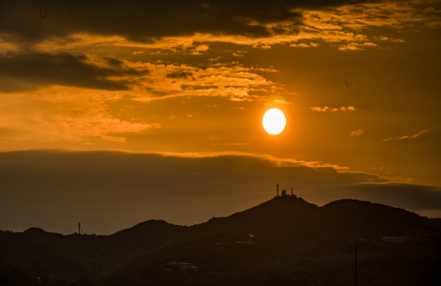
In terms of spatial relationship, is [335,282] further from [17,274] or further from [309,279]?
[17,274]

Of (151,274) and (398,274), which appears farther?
(151,274)

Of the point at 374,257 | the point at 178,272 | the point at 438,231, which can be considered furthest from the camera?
the point at 438,231

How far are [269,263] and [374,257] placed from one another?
3389cm

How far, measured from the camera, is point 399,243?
7534 inches

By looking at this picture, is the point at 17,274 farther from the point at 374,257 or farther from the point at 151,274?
the point at 374,257

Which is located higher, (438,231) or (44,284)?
(438,231)

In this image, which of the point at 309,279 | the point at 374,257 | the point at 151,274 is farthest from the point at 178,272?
the point at 374,257

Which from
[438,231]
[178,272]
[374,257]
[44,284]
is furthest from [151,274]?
[438,231]

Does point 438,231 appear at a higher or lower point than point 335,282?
higher

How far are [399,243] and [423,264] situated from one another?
30.5 meters

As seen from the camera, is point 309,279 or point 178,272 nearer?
point 309,279

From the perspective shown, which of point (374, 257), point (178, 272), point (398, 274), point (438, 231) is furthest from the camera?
point (438, 231)

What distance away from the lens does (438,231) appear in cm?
19938

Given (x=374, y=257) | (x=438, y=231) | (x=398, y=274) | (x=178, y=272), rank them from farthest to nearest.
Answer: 1. (x=438, y=231)
2. (x=178, y=272)
3. (x=374, y=257)
4. (x=398, y=274)
